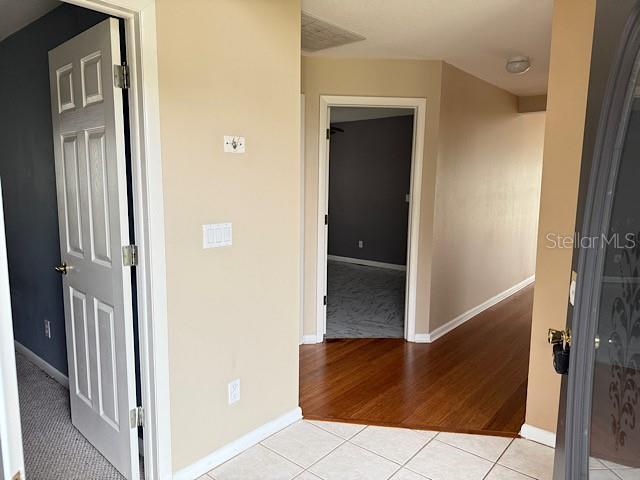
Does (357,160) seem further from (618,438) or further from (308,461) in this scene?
(618,438)

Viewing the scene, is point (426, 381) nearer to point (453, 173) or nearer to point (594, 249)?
point (453, 173)

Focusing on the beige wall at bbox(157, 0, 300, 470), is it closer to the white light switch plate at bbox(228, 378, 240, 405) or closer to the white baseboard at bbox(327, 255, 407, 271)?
the white light switch plate at bbox(228, 378, 240, 405)

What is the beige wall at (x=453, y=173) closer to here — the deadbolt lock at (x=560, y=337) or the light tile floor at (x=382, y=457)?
the light tile floor at (x=382, y=457)

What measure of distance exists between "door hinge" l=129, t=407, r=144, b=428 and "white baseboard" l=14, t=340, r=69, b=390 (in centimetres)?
126

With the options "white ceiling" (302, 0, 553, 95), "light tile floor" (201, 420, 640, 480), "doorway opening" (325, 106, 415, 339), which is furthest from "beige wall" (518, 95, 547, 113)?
"light tile floor" (201, 420, 640, 480)

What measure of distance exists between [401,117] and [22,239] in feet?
17.3

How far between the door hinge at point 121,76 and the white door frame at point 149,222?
4cm

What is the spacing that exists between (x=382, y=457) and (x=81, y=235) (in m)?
1.88

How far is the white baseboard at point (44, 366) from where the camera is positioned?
2.96 m

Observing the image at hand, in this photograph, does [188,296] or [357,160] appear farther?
[357,160]

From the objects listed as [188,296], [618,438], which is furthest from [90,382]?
[618,438]

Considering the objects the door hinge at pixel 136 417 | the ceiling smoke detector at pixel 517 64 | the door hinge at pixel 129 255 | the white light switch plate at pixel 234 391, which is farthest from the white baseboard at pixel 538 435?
the ceiling smoke detector at pixel 517 64

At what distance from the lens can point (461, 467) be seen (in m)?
2.18

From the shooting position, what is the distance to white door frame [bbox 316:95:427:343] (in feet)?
11.8
